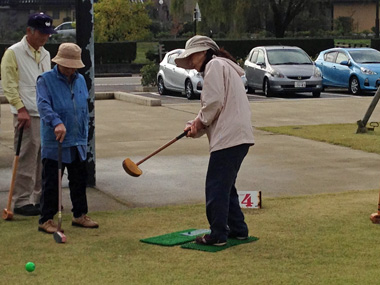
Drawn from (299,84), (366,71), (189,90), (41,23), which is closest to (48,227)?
(41,23)

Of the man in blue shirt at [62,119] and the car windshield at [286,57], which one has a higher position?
the man in blue shirt at [62,119]

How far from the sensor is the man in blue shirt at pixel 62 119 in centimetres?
813

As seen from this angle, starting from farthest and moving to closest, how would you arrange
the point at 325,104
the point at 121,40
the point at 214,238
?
the point at 121,40 < the point at 325,104 < the point at 214,238

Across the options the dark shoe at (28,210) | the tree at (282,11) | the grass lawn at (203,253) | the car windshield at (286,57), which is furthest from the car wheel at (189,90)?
the tree at (282,11)

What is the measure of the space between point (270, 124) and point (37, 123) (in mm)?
9227

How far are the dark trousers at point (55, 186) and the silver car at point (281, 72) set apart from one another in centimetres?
1743

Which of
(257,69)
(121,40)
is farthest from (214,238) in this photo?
(121,40)

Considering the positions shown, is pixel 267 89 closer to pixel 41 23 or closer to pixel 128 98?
pixel 128 98

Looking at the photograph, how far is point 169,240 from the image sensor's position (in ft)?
25.7

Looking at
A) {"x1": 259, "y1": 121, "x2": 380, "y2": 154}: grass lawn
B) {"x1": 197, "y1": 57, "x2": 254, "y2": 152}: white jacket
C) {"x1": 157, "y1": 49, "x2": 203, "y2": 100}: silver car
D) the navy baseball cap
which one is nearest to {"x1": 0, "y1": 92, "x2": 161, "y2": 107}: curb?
{"x1": 157, "y1": 49, "x2": 203, "y2": 100}: silver car

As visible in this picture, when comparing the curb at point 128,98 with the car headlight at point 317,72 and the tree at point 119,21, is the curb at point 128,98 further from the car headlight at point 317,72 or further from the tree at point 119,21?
the tree at point 119,21

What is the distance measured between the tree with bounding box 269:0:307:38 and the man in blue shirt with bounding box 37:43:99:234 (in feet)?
138

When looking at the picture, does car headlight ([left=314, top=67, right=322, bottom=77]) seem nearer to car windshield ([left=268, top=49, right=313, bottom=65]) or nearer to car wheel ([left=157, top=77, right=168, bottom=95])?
car windshield ([left=268, top=49, right=313, bottom=65])

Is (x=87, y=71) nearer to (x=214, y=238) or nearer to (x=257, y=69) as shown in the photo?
(x=214, y=238)
